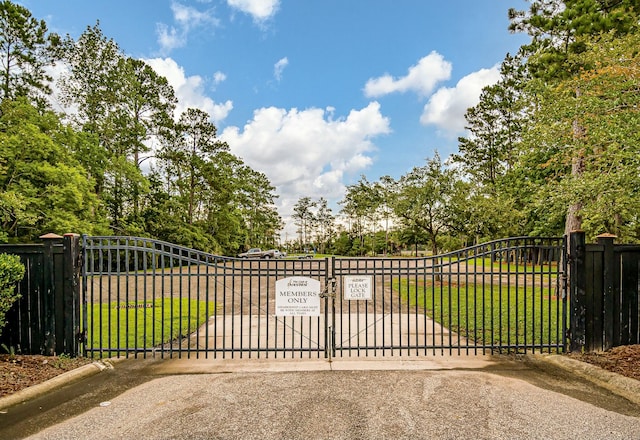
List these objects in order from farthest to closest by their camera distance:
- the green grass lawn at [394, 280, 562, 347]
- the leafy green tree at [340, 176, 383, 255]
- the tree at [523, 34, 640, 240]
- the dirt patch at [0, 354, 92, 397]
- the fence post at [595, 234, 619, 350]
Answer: the leafy green tree at [340, 176, 383, 255], the tree at [523, 34, 640, 240], the fence post at [595, 234, 619, 350], the green grass lawn at [394, 280, 562, 347], the dirt patch at [0, 354, 92, 397]

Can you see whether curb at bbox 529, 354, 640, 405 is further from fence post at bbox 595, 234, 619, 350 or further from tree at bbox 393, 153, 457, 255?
tree at bbox 393, 153, 457, 255

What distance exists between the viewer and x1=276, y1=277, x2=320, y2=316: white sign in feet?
19.2

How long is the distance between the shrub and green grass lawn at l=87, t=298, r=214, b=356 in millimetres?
996

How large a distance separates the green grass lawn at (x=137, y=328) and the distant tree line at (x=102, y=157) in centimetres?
839

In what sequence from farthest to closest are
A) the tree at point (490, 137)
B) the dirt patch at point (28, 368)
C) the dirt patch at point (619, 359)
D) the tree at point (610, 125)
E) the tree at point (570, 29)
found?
1. the tree at point (490, 137)
2. the tree at point (570, 29)
3. the tree at point (610, 125)
4. the dirt patch at point (619, 359)
5. the dirt patch at point (28, 368)

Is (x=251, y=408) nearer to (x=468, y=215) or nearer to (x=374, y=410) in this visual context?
(x=374, y=410)

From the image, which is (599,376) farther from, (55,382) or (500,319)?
(55,382)

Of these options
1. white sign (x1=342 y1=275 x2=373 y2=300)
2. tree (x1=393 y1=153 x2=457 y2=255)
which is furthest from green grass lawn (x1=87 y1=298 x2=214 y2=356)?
tree (x1=393 y1=153 x2=457 y2=255)

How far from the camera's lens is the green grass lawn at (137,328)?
5617mm

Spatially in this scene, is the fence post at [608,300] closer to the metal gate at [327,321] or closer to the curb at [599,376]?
the metal gate at [327,321]

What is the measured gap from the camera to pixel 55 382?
478 cm

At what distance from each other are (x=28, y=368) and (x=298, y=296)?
12.1 ft

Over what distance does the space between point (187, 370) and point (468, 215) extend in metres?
15.2

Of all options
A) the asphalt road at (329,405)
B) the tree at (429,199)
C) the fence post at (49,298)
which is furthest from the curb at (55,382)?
the tree at (429,199)
